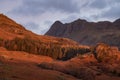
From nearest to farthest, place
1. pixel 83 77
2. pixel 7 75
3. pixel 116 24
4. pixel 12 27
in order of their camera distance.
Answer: pixel 7 75 < pixel 83 77 < pixel 12 27 < pixel 116 24

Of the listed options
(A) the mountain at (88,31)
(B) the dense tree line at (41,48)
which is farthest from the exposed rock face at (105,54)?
(A) the mountain at (88,31)

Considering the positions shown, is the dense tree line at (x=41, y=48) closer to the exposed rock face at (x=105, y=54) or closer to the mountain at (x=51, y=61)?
the mountain at (x=51, y=61)

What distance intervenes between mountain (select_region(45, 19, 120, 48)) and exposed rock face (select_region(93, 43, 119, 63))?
7683 cm

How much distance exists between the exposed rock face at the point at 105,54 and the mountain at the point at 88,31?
76833mm

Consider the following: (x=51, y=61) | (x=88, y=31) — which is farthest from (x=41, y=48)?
(x=88, y=31)

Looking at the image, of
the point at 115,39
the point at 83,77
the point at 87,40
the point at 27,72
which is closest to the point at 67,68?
the point at 83,77

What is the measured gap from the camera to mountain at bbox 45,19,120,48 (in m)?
124

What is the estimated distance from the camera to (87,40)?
129000mm

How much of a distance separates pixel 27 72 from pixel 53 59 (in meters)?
16.9

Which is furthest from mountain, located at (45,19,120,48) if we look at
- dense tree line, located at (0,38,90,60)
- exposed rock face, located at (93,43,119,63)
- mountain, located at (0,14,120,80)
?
exposed rock face, located at (93,43,119,63)

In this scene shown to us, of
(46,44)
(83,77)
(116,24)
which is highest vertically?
(116,24)

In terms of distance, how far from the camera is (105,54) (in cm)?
3819

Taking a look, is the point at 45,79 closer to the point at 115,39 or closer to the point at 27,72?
the point at 27,72

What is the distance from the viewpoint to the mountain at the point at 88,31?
12396 centimetres
